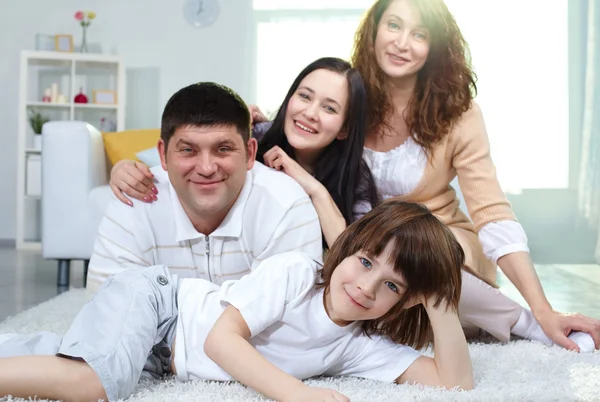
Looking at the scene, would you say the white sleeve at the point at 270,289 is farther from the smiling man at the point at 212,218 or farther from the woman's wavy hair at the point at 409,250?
the smiling man at the point at 212,218

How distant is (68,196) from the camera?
314 centimetres

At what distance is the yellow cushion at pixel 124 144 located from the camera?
3510 mm

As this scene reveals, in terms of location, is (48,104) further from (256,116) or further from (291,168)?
(291,168)

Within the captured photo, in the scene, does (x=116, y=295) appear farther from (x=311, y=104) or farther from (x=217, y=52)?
(x=217, y=52)

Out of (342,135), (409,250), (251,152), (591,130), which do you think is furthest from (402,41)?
(591,130)

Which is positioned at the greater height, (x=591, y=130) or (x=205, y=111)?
(x=205, y=111)

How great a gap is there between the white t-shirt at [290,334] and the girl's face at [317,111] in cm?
50

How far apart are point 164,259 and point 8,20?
481cm

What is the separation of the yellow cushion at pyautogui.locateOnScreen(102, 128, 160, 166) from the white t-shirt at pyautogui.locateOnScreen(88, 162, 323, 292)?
73.1 inches

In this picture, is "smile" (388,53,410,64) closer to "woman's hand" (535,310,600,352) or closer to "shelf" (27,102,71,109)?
"woman's hand" (535,310,600,352)

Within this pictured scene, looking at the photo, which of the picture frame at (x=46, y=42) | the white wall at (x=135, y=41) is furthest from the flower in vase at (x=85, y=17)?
the picture frame at (x=46, y=42)

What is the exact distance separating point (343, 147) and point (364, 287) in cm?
73

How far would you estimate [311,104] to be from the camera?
6.11 ft

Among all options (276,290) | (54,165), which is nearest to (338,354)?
(276,290)
